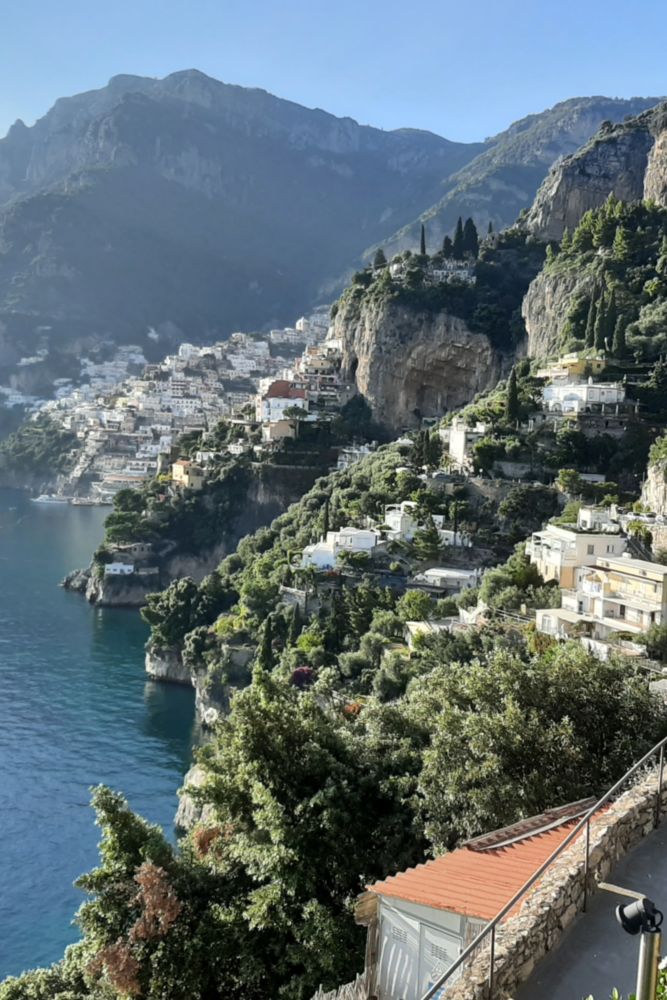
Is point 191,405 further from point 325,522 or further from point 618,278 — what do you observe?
point 325,522

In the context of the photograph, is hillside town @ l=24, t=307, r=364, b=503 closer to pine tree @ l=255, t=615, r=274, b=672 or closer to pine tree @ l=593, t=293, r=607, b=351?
pine tree @ l=593, t=293, r=607, b=351

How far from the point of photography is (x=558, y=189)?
5969cm

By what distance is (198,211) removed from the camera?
551 feet

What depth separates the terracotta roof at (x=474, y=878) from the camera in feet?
17.7


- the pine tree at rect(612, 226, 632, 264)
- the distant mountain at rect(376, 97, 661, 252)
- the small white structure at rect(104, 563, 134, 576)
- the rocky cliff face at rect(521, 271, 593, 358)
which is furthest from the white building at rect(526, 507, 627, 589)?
the distant mountain at rect(376, 97, 661, 252)

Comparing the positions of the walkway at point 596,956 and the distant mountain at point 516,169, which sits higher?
A: the distant mountain at point 516,169

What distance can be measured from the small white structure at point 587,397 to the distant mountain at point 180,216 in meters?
111

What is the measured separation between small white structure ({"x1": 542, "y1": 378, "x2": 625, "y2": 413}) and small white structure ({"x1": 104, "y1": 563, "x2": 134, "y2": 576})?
24487mm

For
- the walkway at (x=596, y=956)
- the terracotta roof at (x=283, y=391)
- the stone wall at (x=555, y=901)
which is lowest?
the walkway at (x=596, y=956)

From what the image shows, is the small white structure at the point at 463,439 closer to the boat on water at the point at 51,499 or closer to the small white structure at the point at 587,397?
the small white structure at the point at 587,397

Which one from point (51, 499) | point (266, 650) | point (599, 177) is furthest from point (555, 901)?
point (51, 499)

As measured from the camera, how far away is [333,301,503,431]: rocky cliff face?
5234 cm

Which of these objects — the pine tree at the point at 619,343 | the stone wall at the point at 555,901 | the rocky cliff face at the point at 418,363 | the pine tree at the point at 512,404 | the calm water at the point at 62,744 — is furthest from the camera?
the rocky cliff face at the point at 418,363

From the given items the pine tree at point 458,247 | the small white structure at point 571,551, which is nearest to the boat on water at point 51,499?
the pine tree at point 458,247
